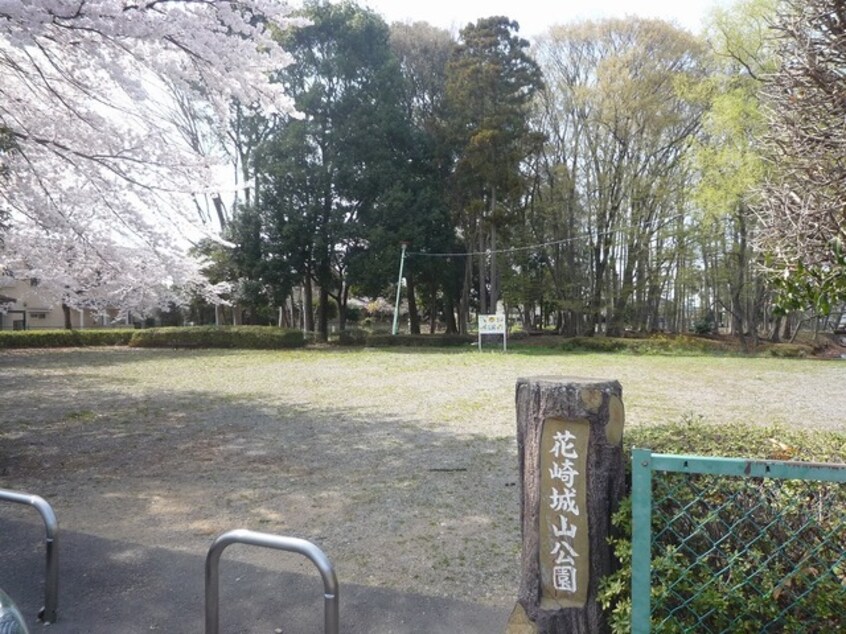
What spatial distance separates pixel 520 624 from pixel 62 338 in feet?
85.8

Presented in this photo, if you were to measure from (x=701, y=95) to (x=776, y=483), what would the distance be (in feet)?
73.8

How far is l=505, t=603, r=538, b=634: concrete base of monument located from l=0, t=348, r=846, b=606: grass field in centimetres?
84

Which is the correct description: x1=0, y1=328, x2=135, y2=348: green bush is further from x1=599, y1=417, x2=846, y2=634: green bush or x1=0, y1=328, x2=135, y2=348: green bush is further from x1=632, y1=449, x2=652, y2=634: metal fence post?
x1=632, y1=449, x2=652, y2=634: metal fence post

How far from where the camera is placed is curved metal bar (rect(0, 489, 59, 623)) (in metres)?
2.52

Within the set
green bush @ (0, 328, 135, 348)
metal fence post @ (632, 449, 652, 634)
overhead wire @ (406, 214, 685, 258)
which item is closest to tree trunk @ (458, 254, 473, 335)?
Answer: overhead wire @ (406, 214, 685, 258)

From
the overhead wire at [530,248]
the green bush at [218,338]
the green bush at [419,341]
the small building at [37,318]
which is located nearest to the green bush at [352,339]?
the green bush at [419,341]

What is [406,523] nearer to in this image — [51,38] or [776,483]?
[776,483]

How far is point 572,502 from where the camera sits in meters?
2.01

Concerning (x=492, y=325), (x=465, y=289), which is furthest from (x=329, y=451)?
(x=465, y=289)

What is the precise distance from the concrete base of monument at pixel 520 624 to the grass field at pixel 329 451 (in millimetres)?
843

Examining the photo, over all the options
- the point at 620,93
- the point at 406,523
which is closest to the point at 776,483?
the point at 406,523

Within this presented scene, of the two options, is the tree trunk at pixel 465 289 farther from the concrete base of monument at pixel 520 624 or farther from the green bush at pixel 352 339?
the concrete base of monument at pixel 520 624

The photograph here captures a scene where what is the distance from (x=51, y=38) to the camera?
205 inches

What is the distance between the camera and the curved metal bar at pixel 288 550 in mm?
1963
